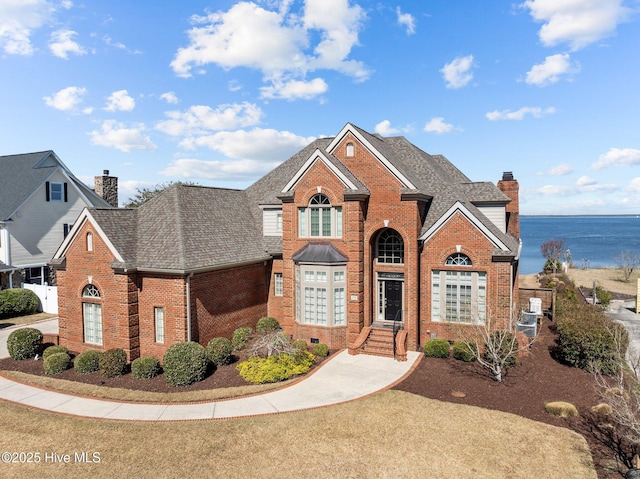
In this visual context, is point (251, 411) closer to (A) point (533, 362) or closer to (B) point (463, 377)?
(B) point (463, 377)

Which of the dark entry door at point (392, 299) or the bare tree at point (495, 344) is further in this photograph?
the dark entry door at point (392, 299)

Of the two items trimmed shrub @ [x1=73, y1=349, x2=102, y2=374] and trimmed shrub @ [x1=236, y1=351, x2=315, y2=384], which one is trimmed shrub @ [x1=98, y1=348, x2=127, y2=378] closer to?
trimmed shrub @ [x1=73, y1=349, x2=102, y2=374]

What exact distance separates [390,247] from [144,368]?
40.7 ft

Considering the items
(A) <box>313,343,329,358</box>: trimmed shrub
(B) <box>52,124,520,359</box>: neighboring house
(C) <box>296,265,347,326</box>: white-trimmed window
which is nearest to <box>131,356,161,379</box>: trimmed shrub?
(B) <box>52,124,520,359</box>: neighboring house

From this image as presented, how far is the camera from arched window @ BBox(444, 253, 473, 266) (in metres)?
19.2

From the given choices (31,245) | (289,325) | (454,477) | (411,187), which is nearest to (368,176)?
(411,187)

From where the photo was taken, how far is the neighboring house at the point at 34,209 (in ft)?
99.5

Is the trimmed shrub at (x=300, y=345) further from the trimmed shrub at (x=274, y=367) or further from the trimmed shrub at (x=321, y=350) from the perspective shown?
the trimmed shrub at (x=274, y=367)

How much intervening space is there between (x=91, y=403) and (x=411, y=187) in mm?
15458

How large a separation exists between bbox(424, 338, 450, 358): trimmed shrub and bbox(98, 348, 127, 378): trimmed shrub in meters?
12.9

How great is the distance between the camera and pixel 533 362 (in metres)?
17.5

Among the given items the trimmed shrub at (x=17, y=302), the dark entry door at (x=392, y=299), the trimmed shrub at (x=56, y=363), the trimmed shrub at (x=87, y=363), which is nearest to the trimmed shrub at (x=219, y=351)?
the trimmed shrub at (x=87, y=363)

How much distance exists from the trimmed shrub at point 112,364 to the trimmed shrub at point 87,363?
537 mm

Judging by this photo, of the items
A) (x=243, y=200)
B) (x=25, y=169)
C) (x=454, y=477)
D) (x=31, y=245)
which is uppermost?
(x=25, y=169)
